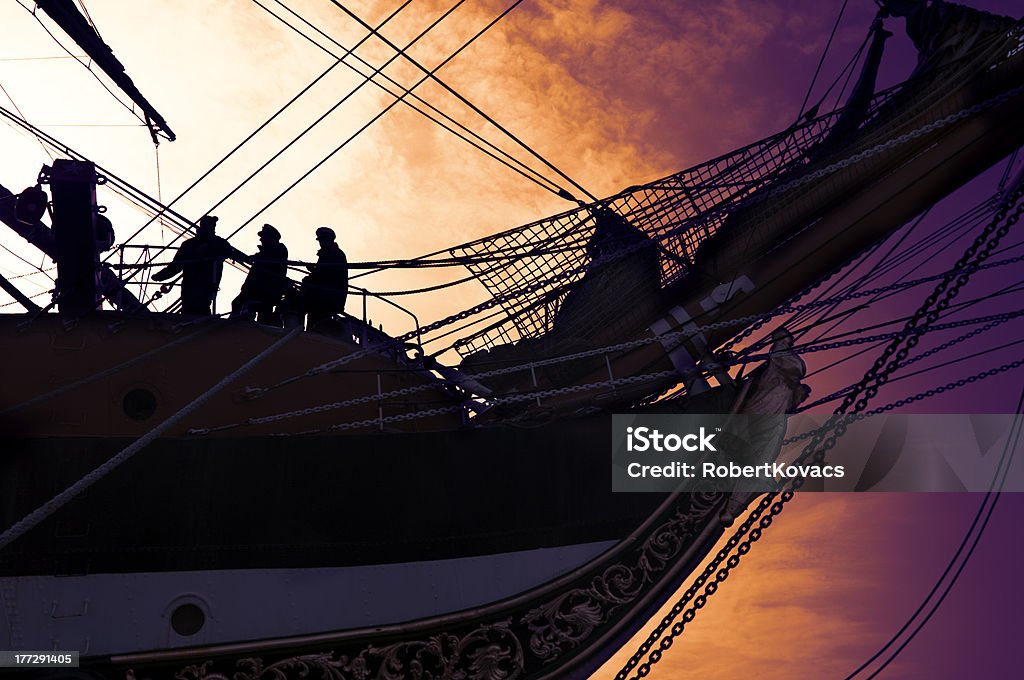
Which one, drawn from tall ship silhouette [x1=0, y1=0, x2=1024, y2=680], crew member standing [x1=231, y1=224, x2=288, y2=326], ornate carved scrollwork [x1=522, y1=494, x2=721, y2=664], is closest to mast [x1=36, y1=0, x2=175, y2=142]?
tall ship silhouette [x1=0, y1=0, x2=1024, y2=680]

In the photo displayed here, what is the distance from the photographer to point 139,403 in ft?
29.2

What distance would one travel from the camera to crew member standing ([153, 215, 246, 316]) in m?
9.56

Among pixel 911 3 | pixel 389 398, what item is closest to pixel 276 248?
pixel 389 398

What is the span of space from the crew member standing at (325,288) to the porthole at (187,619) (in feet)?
9.00

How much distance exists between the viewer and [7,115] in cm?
1215

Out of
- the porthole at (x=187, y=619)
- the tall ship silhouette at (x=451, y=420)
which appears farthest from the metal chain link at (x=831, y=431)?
the porthole at (x=187, y=619)

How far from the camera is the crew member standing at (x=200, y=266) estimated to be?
31.4 feet

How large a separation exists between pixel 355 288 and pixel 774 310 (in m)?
3.55

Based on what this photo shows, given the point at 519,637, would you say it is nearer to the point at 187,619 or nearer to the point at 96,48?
the point at 187,619

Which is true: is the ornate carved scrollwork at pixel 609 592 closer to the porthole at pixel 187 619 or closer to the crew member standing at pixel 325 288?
the porthole at pixel 187 619

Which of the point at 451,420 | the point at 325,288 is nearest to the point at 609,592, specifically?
the point at 451,420

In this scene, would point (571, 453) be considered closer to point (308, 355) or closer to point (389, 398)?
point (389, 398)

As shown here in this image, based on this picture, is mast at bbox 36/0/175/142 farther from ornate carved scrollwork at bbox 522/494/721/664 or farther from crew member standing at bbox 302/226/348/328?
ornate carved scrollwork at bbox 522/494/721/664

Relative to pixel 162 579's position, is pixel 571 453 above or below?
above
